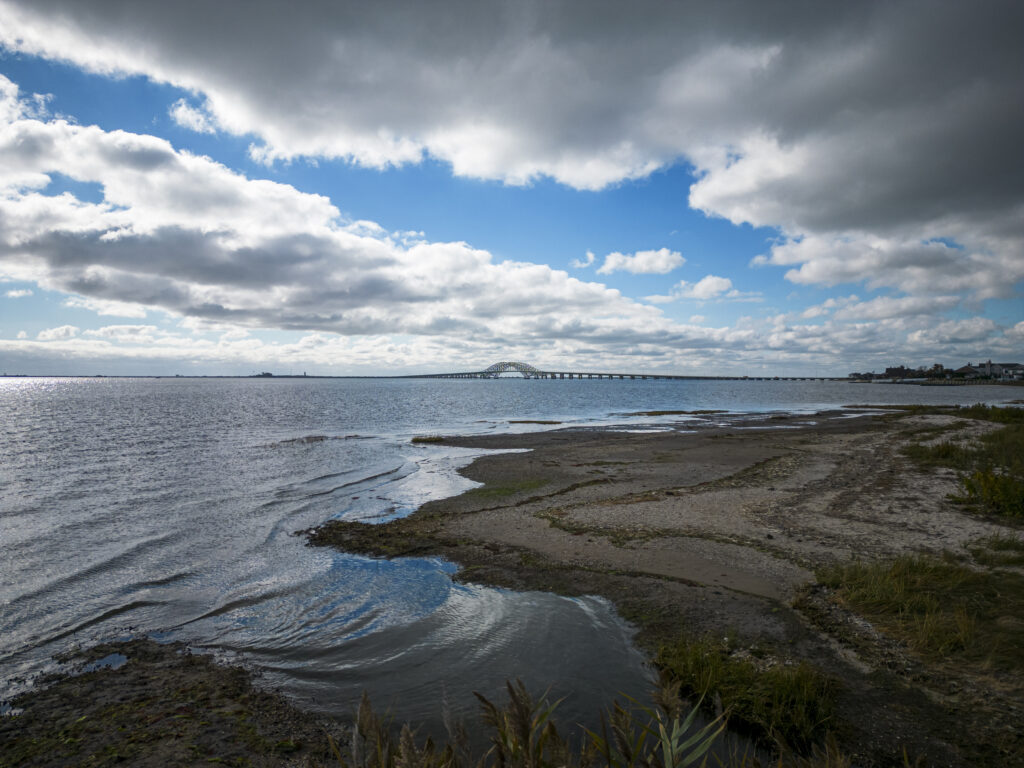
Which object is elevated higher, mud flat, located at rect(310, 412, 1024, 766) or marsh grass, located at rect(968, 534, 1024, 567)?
marsh grass, located at rect(968, 534, 1024, 567)

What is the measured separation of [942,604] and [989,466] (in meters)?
17.8

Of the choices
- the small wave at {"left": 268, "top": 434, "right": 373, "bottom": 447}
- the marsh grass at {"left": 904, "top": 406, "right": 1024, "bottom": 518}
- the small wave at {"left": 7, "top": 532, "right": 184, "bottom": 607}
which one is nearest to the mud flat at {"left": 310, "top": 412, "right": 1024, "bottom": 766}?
the marsh grass at {"left": 904, "top": 406, "right": 1024, "bottom": 518}

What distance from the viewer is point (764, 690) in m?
6.80

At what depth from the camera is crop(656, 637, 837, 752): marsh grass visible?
247 inches

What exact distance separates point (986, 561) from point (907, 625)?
4605 millimetres

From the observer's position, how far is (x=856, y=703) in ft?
22.1

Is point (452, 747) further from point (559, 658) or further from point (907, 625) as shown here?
point (907, 625)

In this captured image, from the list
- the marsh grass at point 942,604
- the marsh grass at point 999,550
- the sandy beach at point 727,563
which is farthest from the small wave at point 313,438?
the marsh grass at point 999,550

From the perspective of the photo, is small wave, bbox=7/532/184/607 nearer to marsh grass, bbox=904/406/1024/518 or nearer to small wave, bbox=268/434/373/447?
marsh grass, bbox=904/406/1024/518

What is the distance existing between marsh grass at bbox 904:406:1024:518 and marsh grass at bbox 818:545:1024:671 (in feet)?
21.0

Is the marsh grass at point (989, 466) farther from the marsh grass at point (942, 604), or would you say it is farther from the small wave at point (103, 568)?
the small wave at point (103, 568)

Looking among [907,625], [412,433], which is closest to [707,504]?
[907,625]

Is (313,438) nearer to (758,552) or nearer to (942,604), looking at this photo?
(758,552)

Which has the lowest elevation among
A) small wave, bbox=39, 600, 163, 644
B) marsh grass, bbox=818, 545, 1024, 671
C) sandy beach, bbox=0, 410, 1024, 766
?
small wave, bbox=39, 600, 163, 644
